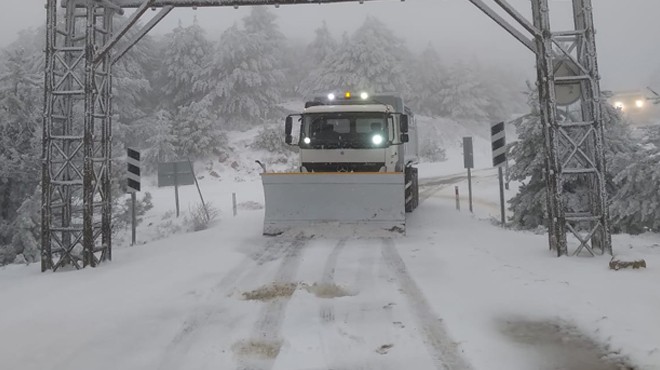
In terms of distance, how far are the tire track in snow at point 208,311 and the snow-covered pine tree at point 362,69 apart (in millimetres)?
35990

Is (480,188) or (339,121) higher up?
(339,121)

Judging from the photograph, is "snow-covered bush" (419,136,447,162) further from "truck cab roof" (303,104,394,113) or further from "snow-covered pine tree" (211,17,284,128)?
"truck cab roof" (303,104,394,113)

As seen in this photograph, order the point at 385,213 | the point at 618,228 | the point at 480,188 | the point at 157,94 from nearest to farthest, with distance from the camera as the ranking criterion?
the point at 385,213 → the point at 618,228 → the point at 480,188 → the point at 157,94

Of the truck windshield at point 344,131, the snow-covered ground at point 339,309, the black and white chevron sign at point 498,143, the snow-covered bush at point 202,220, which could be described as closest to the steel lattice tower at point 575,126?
the snow-covered ground at point 339,309

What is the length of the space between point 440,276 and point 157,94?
132 feet

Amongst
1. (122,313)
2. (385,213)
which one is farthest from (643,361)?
(385,213)

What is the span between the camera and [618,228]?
10.2m

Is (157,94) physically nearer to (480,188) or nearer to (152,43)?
(152,43)

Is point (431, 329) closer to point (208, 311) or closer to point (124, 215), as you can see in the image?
point (208, 311)

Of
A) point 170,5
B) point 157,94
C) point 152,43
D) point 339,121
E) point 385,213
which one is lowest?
point 385,213

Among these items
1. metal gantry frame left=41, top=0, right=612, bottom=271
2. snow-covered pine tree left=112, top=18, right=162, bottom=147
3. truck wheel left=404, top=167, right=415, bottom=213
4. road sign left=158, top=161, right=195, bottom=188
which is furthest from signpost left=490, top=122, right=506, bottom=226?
snow-covered pine tree left=112, top=18, right=162, bottom=147

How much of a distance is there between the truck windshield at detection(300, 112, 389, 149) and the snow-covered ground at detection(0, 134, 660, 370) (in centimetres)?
290

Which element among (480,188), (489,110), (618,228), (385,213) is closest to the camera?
(385,213)

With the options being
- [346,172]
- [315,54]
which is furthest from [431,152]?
[346,172]
